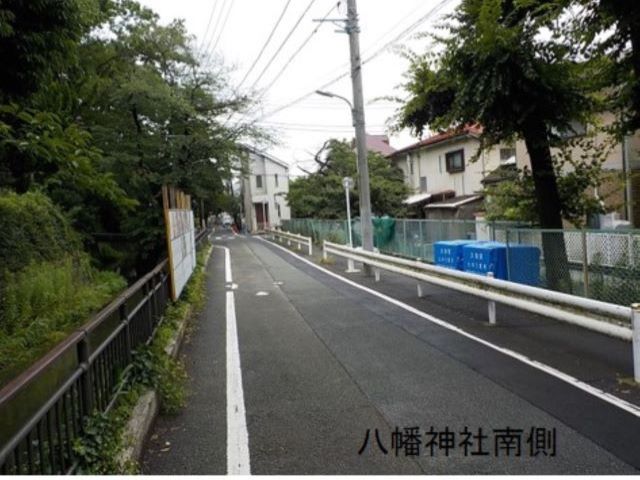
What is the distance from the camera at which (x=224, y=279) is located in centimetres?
1508

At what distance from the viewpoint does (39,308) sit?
11.4m

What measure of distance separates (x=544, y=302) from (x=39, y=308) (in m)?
10.1

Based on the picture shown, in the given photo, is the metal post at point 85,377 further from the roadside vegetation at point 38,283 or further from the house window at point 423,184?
the house window at point 423,184

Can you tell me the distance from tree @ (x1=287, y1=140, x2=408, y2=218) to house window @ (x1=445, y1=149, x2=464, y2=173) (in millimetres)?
2691

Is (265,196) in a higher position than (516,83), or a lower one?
higher

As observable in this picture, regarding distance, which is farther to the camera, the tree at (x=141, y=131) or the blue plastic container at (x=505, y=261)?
the tree at (x=141, y=131)

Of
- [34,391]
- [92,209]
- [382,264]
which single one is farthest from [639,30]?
[92,209]

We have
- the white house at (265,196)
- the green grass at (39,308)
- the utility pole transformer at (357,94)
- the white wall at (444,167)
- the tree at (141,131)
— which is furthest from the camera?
the white house at (265,196)

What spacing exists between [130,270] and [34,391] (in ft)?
53.0

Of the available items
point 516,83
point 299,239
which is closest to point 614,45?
point 516,83

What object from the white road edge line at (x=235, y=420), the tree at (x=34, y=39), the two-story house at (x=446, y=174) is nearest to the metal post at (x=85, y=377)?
the white road edge line at (x=235, y=420)

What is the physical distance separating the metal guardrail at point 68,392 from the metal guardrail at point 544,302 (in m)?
4.66

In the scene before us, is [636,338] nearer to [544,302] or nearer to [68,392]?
[544,302]

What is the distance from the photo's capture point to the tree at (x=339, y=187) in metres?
28.0
